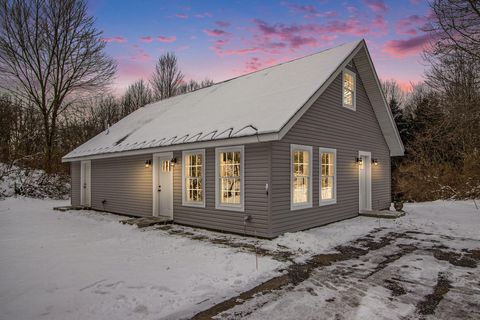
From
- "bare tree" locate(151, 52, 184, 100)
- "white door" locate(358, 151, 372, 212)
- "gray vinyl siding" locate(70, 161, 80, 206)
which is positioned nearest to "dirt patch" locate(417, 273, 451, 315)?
"white door" locate(358, 151, 372, 212)

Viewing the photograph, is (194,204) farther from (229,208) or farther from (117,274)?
(117,274)

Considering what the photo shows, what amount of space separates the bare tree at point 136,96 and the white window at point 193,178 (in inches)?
1063

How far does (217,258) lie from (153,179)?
5737 millimetres

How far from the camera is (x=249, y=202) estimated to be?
26.3 ft

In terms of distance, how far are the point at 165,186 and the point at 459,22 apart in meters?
9.69

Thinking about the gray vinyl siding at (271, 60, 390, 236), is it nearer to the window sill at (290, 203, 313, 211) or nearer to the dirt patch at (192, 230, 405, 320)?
the window sill at (290, 203, 313, 211)

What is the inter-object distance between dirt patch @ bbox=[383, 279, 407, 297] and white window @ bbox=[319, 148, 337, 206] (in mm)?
4623

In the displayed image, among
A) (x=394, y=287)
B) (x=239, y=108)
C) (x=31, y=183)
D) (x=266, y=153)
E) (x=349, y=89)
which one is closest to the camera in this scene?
(x=394, y=287)

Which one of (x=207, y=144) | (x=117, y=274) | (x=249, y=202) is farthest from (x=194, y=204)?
(x=117, y=274)

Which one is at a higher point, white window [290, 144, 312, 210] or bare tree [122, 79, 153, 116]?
bare tree [122, 79, 153, 116]

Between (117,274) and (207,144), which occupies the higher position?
(207,144)

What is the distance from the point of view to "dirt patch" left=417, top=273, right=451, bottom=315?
3.84 m

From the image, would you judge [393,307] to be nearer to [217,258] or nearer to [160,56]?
[217,258]

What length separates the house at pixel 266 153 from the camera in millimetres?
7906
